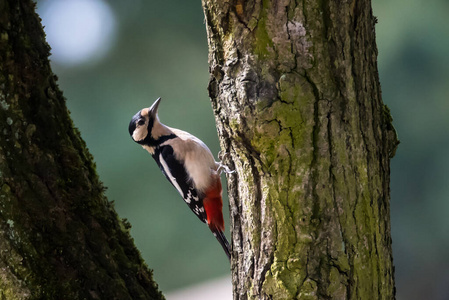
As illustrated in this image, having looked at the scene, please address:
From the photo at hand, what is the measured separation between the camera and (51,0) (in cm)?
589

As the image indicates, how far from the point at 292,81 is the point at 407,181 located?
4.30m

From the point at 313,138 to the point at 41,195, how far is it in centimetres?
75

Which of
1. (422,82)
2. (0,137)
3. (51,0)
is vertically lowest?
(0,137)

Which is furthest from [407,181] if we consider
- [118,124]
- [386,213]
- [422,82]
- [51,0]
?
[51,0]

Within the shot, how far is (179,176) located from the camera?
2598 millimetres

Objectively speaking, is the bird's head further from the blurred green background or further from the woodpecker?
the blurred green background

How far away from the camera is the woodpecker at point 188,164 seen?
2.45 meters

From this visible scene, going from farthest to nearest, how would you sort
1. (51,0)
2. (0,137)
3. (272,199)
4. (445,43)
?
(51,0) → (445,43) → (272,199) → (0,137)

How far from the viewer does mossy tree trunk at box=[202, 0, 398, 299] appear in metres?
1.36

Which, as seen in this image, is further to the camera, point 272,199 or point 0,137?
point 272,199

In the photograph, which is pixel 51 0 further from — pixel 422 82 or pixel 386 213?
pixel 386 213

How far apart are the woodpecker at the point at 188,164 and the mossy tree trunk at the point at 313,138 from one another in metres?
1.03

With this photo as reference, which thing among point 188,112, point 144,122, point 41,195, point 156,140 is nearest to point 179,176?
point 156,140

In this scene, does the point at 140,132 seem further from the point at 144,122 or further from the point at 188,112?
the point at 188,112
